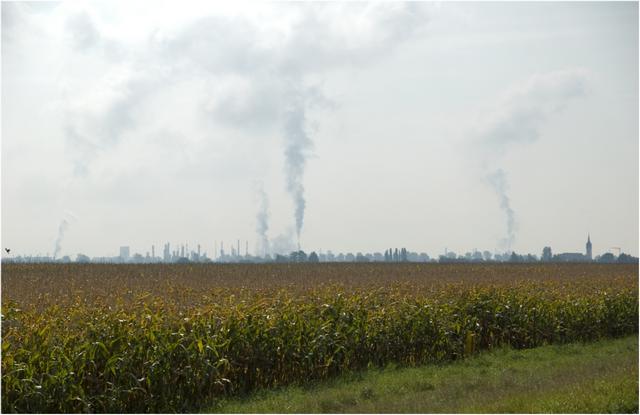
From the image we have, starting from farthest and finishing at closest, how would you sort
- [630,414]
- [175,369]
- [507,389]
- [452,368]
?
1. [452,368]
2. [507,389]
3. [175,369]
4. [630,414]

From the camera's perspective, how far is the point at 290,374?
16.8 metres

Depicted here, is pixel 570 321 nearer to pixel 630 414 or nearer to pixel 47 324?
pixel 630 414

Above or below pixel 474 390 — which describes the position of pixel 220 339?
above

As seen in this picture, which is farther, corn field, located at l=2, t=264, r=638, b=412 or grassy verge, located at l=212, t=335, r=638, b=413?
corn field, located at l=2, t=264, r=638, b=412

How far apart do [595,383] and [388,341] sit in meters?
6.43

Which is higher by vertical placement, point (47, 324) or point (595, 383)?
point (47, 324)

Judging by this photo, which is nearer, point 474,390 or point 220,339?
point 220,339

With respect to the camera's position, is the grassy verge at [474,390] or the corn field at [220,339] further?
the corn field at [220,339]

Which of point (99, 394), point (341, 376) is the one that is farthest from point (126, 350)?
point (341, 376)

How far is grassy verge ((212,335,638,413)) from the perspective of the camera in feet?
41.7

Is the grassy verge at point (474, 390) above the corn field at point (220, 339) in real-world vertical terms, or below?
below

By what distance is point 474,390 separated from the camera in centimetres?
1583

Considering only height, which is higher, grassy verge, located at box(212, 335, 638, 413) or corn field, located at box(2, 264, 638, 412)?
corn field, located at box(2, 264, 638, 412)

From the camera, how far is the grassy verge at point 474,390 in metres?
12.7
